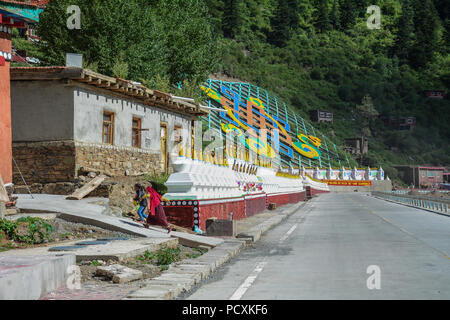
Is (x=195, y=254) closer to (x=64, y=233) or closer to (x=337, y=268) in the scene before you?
(x=64, y=233)

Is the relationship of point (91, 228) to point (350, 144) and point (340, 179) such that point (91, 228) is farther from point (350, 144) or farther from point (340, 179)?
point (350, 144)

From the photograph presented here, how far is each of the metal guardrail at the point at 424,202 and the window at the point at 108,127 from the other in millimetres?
17653

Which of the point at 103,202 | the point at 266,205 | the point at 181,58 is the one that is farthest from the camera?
the point at 181,58

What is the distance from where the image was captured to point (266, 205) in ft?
116

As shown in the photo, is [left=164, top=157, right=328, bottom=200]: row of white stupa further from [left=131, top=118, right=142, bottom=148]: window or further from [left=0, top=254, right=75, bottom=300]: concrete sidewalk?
[left=0, top=254, right=75, bottom=300]: concrete sidewalk

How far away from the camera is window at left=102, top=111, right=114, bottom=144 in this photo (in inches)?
964

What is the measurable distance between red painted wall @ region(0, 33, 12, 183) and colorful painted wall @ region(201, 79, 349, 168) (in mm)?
105936

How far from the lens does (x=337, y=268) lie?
10320mm

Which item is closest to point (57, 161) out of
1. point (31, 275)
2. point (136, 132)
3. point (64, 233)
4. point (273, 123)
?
point (136, 132)

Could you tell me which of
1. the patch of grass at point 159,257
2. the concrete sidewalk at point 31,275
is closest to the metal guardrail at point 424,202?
the patch of grass at point 159,257

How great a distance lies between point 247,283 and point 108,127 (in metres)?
17.1
